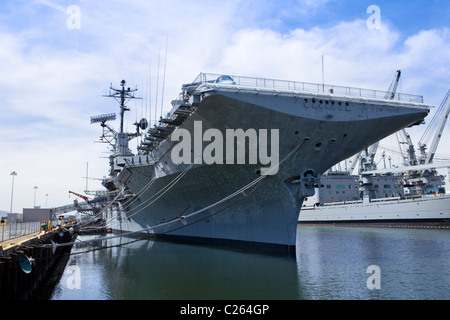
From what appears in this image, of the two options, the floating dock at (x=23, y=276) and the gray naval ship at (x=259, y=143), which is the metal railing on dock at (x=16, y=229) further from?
the gray naval ship at (x=259, y=143)

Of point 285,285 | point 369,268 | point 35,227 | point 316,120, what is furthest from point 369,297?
point 35,227

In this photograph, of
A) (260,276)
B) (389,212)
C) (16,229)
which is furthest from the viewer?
(389,212)

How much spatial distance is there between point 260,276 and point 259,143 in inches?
178

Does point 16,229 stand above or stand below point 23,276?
above

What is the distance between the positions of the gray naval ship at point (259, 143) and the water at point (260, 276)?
154cm

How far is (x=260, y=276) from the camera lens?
32.9 ft

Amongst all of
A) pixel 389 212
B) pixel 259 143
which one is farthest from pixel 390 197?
pixel 259 143

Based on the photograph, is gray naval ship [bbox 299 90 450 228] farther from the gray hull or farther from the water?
the water

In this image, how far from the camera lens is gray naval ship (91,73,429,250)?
35.8 feet

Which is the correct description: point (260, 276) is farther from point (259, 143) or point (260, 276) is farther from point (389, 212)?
point (389, 212)

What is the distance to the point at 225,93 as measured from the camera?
1027 cm

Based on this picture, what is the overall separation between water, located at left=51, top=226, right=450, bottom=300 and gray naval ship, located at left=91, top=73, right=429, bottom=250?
1.54 m

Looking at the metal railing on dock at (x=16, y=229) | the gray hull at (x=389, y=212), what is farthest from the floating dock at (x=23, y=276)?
the gray hull at (x=389, y=212)

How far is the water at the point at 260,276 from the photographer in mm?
8328
